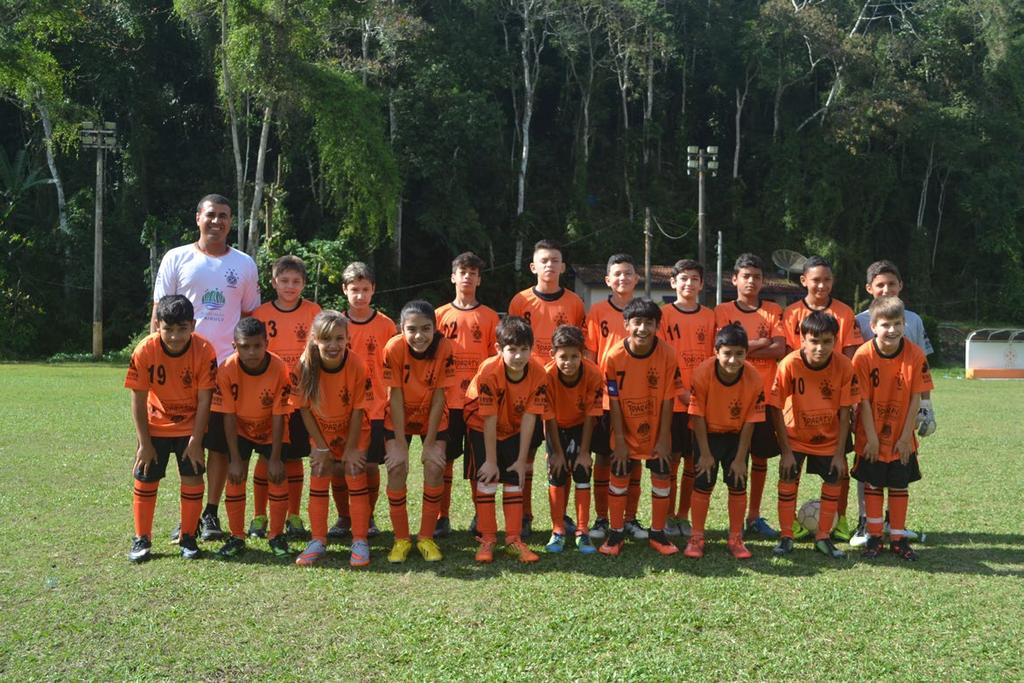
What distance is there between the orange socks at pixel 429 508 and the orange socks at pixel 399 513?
0.39 feet

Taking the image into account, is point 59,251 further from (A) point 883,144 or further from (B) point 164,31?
(A) point 883,144

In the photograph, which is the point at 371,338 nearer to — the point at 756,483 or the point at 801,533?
the point at 756,483

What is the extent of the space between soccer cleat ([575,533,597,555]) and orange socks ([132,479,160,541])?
2658 millimetres

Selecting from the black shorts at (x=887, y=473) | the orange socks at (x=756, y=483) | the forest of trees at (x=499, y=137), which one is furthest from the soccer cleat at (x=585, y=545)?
the forest of trees at (x=499, y=137)

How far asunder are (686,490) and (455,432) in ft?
5.92

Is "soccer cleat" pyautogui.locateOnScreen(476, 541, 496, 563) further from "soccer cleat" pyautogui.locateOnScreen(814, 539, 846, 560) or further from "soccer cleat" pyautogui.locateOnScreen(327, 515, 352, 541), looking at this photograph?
"soccer cleat" pyautogui.locateOnScreen(814, 539, 846, 560)

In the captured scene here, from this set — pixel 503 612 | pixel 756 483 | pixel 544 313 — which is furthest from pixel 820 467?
pixel 503 612

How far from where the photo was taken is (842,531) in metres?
6.15

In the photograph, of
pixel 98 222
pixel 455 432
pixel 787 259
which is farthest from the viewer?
pixel 787 259

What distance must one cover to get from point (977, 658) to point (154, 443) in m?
4.64

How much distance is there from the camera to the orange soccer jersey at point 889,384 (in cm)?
568

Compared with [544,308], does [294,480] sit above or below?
below

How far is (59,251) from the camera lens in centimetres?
3177

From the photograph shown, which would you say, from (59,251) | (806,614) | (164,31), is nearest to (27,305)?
(59,251)
